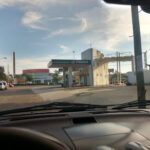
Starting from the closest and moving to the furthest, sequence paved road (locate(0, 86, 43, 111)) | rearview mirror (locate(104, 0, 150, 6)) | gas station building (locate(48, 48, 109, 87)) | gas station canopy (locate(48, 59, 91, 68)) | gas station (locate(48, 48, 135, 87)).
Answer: rearview mirror (locate(104, 0, 150, 6)) < paved road (locate(0, 86, 43, 111)) < gas station canopy (locate(48, 59, 91, 68)) < gas station building (locate(48, 48, 109, 87)) < gas station (locate(48, 48, 135, 87))

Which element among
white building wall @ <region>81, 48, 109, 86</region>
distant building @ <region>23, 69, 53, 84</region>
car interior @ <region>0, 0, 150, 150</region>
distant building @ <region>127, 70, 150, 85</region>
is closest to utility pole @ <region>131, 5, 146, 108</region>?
car interior @ <region>0, 0, 150, 150</region>

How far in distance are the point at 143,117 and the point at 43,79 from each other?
378ft

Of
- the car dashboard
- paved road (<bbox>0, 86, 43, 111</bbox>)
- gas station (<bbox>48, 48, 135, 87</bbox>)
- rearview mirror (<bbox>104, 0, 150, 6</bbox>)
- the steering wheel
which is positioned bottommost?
paved road (<bbox>0, 86, 43, 111</bbox>)

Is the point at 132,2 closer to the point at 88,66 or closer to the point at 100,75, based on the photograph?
the point at 88,66

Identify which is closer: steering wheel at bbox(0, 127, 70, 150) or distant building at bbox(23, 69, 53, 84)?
steering wheel at bbox(0, 127, 70, 150)

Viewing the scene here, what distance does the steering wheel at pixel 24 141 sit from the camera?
1300 mm

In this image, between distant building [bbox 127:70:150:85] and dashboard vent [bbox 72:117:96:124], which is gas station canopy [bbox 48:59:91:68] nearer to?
distant building [bbox 127:70:150:85]

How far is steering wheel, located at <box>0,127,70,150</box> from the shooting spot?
1.30 metres

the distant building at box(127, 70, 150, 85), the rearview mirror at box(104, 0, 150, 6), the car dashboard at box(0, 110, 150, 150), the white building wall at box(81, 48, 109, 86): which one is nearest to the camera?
the car dashboard at box(0, 110, 150, 150)

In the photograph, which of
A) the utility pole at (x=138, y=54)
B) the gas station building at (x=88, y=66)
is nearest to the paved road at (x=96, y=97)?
the utility pole at (x=138, y=54)

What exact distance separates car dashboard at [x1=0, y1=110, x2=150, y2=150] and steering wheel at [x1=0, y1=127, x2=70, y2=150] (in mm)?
301

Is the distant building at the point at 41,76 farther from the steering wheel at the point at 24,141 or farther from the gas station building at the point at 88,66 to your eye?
the steering wheel at the point at 24,141


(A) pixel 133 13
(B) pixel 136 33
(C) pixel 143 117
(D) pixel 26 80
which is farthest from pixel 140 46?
(D) pixel 26 80

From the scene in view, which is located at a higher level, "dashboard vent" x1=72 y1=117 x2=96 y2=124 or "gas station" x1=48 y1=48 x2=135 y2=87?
"gas station" x1=48 y1=48 x2=135 y2=87
